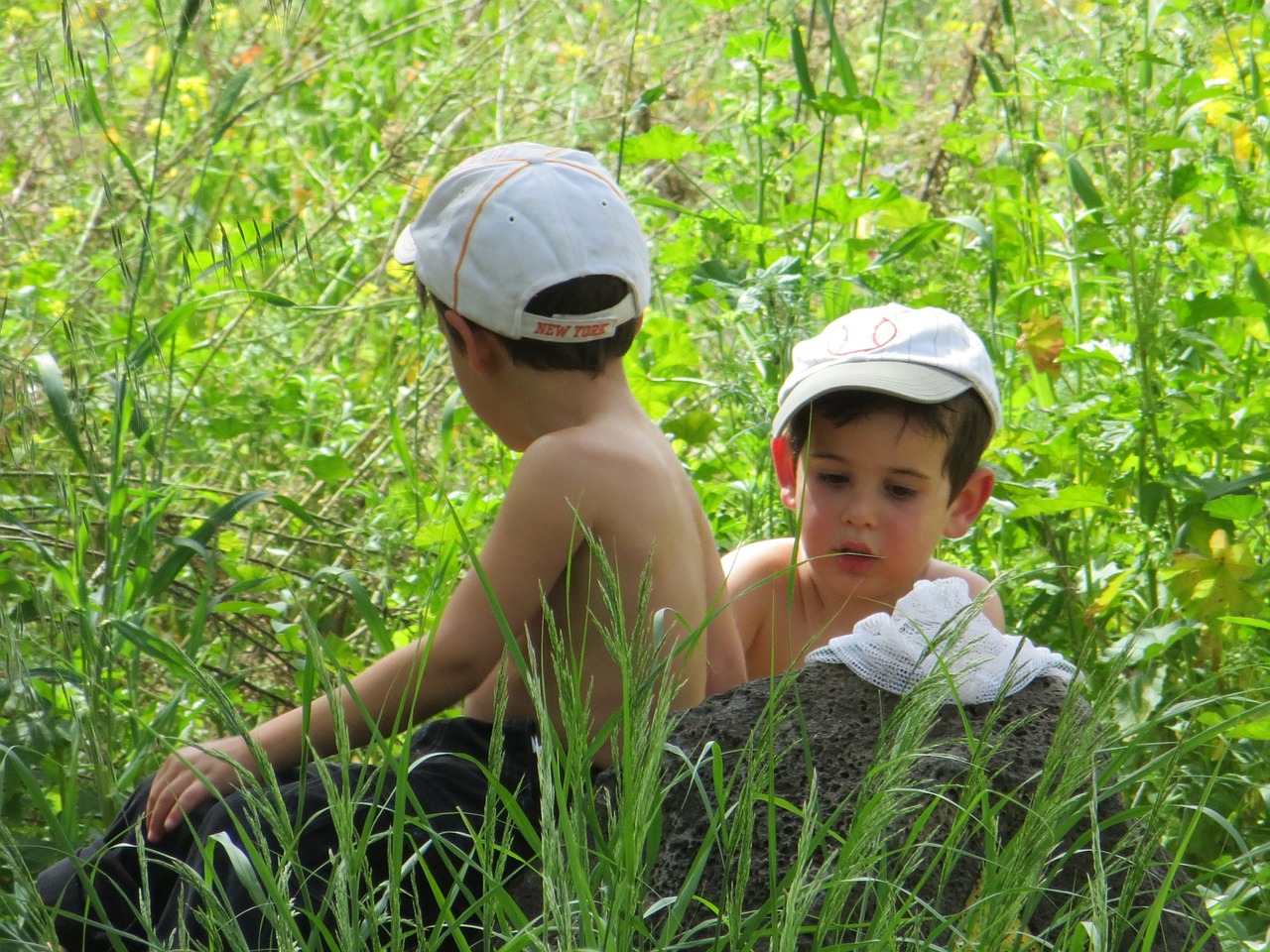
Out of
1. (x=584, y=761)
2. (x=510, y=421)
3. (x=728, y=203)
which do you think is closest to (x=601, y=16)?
(x=728, y=203)

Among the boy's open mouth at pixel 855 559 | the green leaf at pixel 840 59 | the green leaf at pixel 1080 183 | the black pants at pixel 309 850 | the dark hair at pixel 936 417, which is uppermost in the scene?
the green leaf at pixel 840 59

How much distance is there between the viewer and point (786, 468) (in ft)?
Answer: 7.59

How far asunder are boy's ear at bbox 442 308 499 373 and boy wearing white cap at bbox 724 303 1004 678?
1.56 feet

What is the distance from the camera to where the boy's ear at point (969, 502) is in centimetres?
228

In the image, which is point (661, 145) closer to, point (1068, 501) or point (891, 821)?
point (1068, 501)

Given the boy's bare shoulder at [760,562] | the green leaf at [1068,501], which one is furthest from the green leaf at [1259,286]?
the boy's bare shoulder at [760,562]

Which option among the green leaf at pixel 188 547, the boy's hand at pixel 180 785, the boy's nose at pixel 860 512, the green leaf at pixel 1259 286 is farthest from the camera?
the green leaf at pixel 1259 286

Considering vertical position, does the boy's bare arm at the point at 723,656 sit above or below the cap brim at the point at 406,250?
below

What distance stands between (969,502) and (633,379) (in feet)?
2.53

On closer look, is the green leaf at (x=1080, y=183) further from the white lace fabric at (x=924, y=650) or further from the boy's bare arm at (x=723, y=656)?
the white lace fabric at (x=924, y=650)

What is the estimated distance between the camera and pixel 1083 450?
7.93ft

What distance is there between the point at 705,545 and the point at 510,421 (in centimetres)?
34

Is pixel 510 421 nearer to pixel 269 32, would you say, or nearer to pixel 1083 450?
pixel 1083 450

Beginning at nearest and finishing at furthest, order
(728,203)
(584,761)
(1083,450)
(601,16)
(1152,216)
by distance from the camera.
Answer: (584,761) < (1152,216) < (1083,450) < (728,203) < (601,16)
